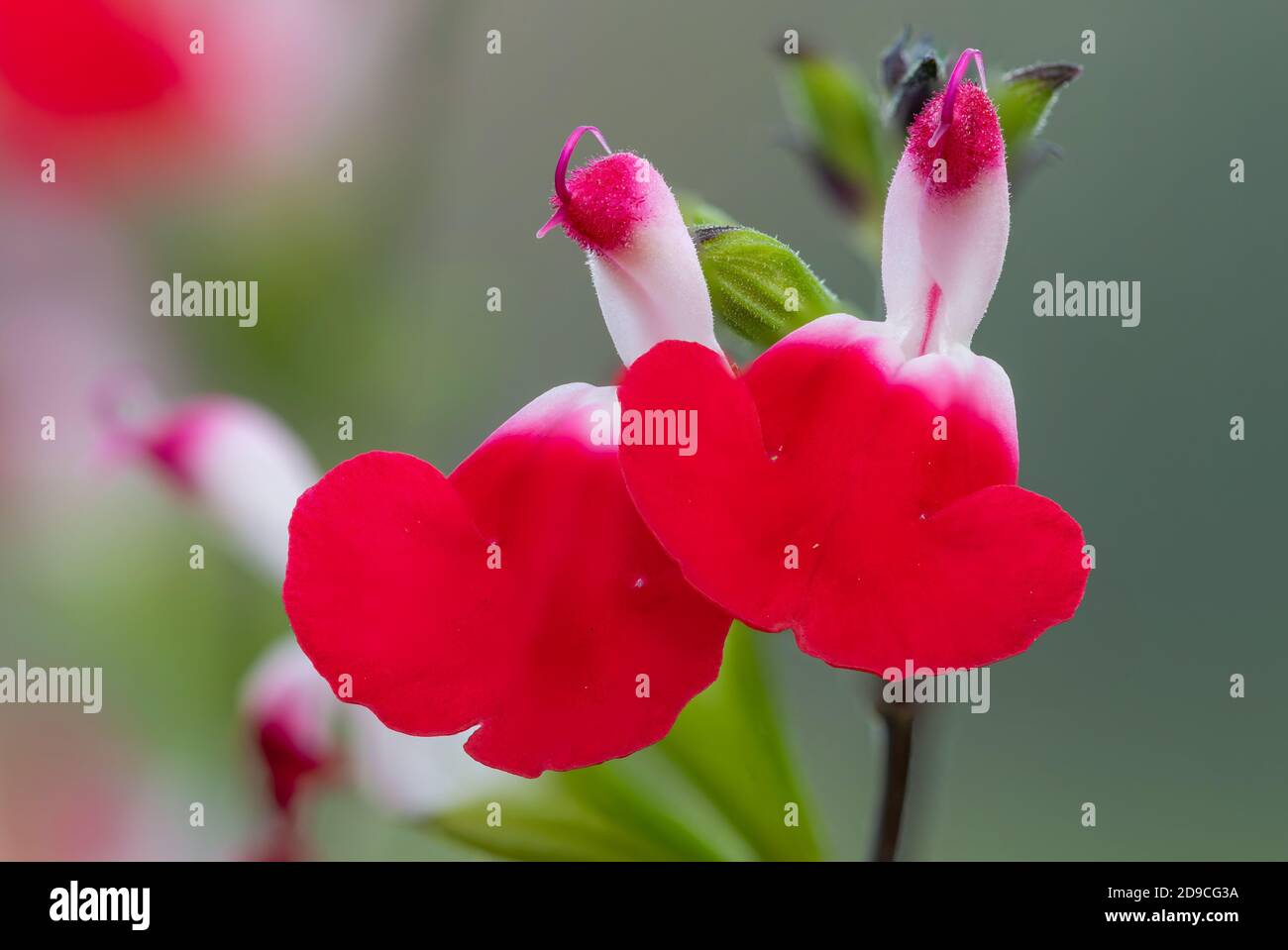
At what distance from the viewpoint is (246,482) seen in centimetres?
49

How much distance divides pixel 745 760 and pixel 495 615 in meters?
0.18

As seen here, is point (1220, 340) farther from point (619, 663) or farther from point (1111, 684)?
point (619, 663)

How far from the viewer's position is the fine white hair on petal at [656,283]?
0.35 m

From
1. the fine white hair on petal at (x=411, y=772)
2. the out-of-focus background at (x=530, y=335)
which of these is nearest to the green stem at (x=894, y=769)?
the out-of-focus background at (x=530, y=335)

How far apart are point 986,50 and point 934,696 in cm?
71

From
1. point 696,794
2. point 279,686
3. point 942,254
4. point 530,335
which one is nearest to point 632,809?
point 696,794

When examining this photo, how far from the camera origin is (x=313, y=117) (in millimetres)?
734

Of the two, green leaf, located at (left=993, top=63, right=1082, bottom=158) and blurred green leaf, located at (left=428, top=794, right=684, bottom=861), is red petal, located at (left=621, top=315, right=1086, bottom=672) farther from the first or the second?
blurred green leaf, located at (left=428, top=794, right=684, bottom=861)

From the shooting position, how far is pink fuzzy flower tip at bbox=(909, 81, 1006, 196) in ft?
1.10

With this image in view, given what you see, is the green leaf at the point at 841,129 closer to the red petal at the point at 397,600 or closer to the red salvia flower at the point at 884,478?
the red salvia flower at the point at 884,478

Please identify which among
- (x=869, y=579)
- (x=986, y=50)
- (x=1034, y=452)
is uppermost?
(x=986, y=50)

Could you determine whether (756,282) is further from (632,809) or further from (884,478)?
(632,809)
